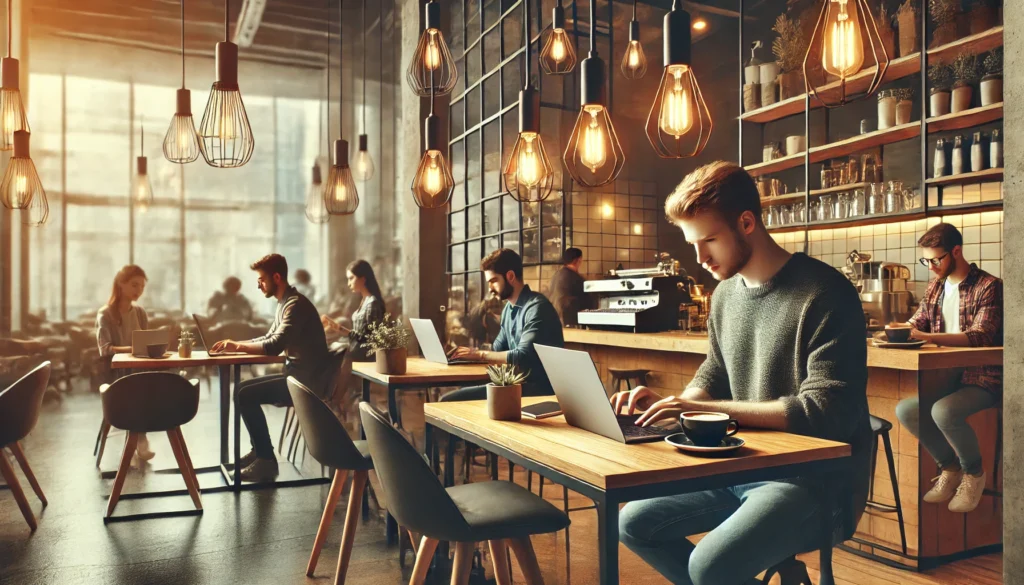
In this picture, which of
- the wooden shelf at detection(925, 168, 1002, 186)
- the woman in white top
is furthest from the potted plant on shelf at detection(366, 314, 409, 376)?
the wooden shelf at detection(925, 168, 1002, 186)

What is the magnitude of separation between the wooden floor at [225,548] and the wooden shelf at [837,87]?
320 cm

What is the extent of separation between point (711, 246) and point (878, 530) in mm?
2178

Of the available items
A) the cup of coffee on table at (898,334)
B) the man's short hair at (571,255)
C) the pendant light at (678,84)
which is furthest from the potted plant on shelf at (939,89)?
the pendant light at (678,84)

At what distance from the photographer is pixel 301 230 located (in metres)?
9.01

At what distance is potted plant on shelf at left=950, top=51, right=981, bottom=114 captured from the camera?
495 centimetres

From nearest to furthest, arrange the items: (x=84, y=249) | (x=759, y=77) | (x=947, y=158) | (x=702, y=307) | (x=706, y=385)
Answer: (x=706, y=385) < (x=702, y=307) < (x=947, y=158) < (x=759, y=77) < (x=84, y=249)

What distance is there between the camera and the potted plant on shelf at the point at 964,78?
4953 millimetres

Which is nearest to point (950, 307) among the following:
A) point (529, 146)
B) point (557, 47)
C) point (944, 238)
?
point (944, 238)

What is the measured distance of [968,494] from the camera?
3242 millimetres

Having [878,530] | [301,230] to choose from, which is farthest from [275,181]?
[878,530]

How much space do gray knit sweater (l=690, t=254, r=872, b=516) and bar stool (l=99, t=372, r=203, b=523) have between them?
3029 millimetres

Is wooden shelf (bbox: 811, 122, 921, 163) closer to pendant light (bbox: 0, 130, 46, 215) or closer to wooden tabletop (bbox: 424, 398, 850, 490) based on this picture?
wooden tabletop (bbox: 424, 398, 850, 490)

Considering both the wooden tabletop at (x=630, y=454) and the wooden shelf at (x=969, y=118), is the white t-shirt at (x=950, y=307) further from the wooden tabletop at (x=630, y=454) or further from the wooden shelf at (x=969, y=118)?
the wooden tabletop at (x=630, y=454)

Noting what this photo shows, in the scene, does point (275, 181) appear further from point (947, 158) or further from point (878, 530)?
point (878, 530)
